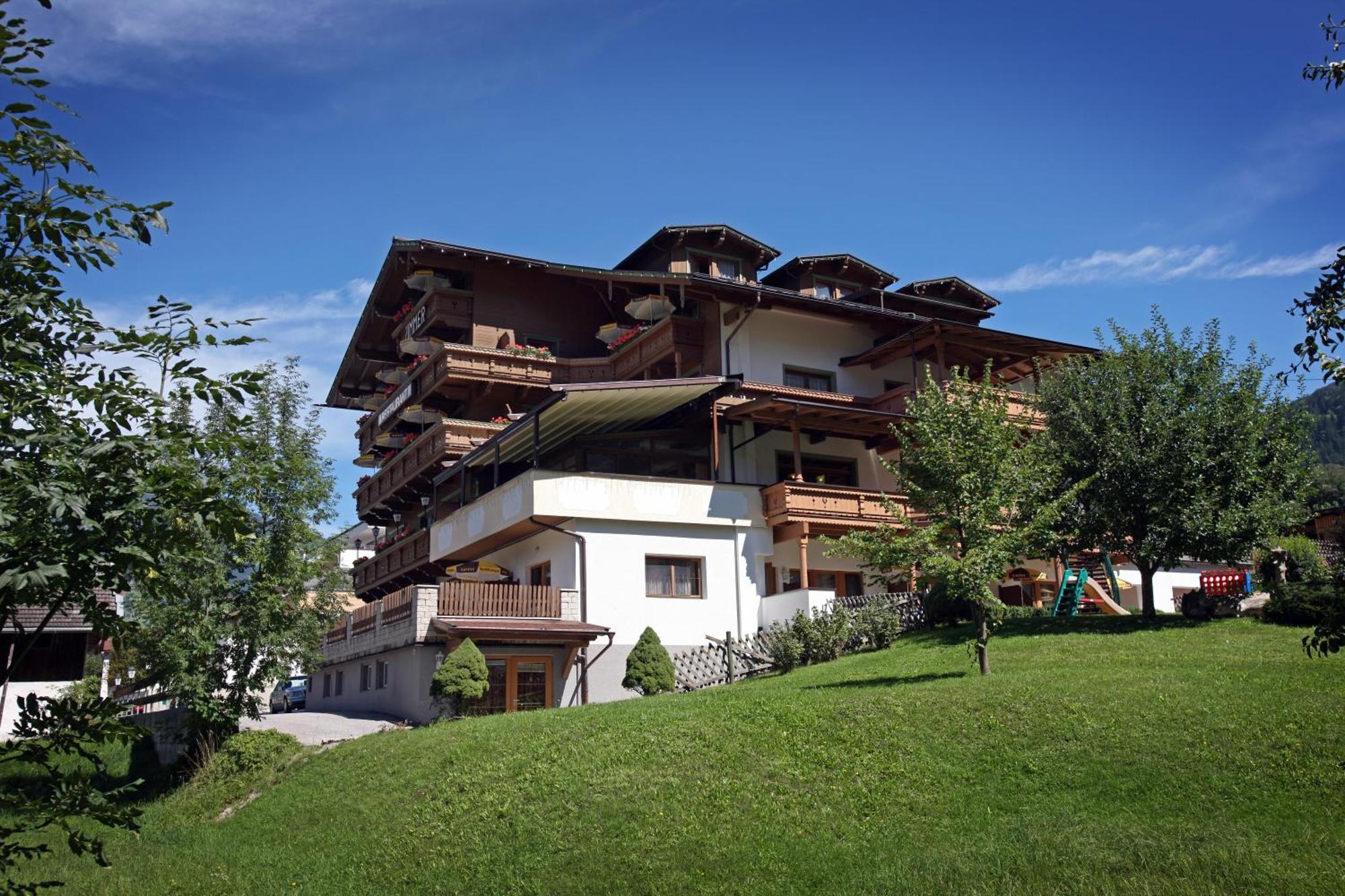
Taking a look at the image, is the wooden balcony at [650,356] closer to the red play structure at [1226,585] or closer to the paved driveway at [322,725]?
the paved driveway at [322,725]

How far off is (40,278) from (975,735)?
48.5ft

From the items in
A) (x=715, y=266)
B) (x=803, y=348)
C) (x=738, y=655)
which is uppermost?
(x=715, y=266)

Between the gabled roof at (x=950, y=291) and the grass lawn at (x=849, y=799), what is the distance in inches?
1045

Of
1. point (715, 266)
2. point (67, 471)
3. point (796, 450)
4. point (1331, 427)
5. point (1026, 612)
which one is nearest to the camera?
point (67, 471)

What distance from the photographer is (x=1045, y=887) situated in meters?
12.4

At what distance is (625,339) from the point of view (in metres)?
41.5

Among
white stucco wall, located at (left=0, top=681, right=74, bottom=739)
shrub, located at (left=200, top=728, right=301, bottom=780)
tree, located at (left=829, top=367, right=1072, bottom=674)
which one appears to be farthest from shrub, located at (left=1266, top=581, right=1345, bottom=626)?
white stucco wall, located at (left=0, top=681, right=74, bottom=739)

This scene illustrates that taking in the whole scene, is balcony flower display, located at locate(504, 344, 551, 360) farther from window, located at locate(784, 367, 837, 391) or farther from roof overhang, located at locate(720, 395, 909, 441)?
roof overhang, located at locate(720, 395, 909, 441)

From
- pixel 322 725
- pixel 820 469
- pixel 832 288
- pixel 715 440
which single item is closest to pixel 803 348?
pixel 820 469

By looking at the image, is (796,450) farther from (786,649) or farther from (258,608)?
(258,608)

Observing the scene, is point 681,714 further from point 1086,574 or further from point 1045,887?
point 1086,574

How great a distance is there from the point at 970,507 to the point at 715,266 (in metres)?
20.5

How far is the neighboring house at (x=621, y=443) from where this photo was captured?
3141 centimetres

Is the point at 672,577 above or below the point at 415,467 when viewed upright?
below
